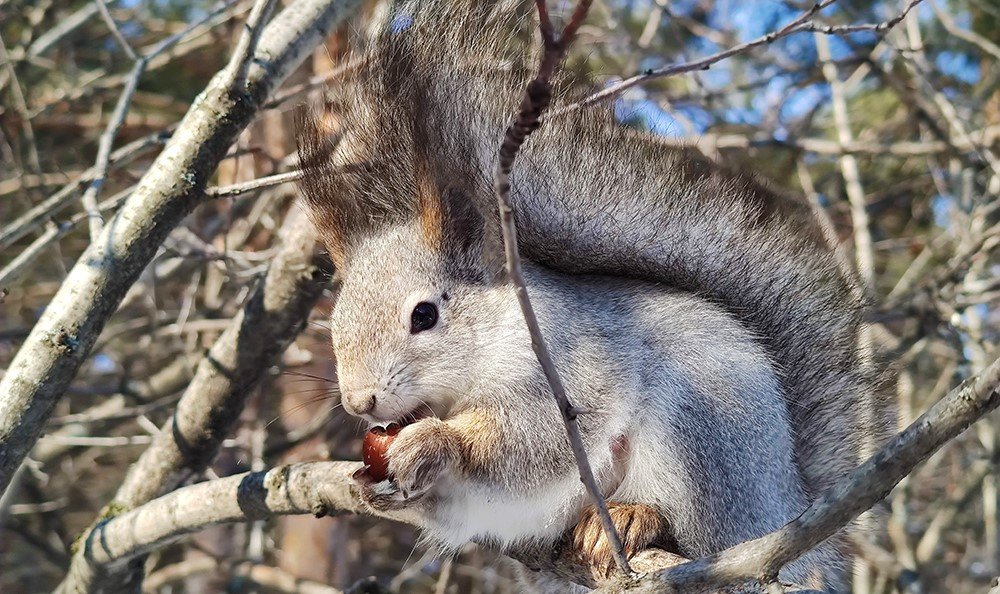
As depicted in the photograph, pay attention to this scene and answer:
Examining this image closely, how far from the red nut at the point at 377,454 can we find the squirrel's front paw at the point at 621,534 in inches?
14.8

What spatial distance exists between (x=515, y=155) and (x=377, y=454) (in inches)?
30.5

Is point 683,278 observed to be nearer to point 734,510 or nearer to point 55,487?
point 734,510

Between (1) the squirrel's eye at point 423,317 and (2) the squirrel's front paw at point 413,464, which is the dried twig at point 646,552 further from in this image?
(1) the squirrel's eye at point 423,317

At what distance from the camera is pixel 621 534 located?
1703 mm

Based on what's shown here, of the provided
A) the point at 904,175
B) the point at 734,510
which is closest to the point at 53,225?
the point at 734,510

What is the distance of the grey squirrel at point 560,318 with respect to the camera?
1760 mm

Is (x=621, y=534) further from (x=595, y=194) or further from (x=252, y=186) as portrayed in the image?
(x=252, y=186)

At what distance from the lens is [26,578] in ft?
14.6

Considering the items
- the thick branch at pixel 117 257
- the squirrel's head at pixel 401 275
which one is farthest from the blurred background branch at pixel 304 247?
the squirrel's head at pixel 401 275

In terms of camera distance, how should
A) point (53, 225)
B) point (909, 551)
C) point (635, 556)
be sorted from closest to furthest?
point (635, 556) → point (53, 225) → point (909, 551)

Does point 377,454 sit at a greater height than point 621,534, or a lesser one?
greater

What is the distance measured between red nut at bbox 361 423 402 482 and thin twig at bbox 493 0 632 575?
51 centimetres

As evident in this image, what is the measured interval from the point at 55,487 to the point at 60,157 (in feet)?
4.80

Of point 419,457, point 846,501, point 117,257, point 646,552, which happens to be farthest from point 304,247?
point 846,501
